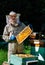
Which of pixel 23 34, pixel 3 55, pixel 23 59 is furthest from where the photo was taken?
pixel 3 55

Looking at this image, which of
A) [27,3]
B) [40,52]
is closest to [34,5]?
[27,3]

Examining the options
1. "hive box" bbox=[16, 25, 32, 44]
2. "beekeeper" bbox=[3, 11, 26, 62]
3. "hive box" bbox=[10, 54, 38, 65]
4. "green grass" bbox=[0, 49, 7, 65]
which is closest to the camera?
"hive box" bbox=[10, 54, 38, 65]

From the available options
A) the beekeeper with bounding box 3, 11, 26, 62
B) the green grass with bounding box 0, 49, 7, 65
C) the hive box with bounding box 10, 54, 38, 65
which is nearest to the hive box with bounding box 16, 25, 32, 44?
the beekeeper with bounding box 3, 11, 26, 62

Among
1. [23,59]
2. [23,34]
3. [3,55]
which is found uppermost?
[23,34]

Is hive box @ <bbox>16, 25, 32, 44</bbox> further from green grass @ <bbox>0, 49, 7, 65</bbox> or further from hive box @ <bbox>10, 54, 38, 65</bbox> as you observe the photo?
green grass @ <bbox>0, 49, 7, 65</bbox>

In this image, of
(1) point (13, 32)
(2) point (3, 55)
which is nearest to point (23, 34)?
(1) point (13, 32)

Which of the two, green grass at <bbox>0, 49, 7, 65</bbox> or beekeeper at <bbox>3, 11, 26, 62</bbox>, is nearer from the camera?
beekeeper at <bbox>3, 11, 26, 62</bbox>

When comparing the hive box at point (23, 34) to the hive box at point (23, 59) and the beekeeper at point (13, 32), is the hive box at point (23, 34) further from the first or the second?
the hive box at point (23, 59)

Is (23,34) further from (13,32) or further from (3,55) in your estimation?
(3,55)

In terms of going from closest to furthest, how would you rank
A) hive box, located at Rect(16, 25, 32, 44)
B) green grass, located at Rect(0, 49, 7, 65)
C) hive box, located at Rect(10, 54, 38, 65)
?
hive box, located at Rect(10, 54, 38, 65)
hive box, located at Rect(16, 25, 32, 44)
green grass, located at Rect(0, 49, 7, 65)

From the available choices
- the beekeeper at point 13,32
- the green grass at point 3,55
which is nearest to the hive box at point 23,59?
the beekeeper at point 13,32

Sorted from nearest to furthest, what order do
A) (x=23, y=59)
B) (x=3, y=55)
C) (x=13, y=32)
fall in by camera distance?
(x=23, y=59) < (x=13, y=32) < (x=3, y=55)

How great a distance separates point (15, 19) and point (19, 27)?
182 millimetres

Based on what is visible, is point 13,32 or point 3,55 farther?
point 3,55
